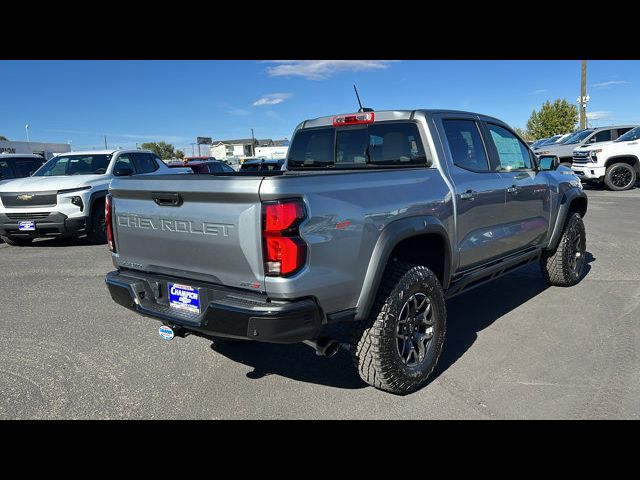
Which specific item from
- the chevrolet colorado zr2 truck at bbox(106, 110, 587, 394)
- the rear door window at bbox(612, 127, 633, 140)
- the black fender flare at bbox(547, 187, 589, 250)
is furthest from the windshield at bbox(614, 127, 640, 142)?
the chevrolet colorado zr2 truck at bbox(106, 110, 587, 394)

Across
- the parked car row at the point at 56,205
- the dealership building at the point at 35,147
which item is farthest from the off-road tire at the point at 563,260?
the dealership building at the point at 35,147

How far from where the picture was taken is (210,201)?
9.02 ft

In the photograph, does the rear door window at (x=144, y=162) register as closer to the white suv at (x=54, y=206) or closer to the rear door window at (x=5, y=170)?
the white suv at (x=54, y=206)

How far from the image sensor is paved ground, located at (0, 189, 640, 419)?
3.06 m

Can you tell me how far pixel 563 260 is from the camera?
5422 mm

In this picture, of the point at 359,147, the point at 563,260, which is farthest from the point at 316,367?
the point at 563,260

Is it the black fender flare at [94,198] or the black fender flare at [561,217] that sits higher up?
the black fender flare at [94,198]

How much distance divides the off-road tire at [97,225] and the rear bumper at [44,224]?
20 cm

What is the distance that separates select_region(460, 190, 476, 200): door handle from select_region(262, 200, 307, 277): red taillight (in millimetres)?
1700

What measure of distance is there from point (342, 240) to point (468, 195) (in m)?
1.53

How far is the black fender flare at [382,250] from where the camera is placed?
290 cm
